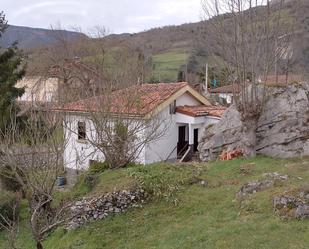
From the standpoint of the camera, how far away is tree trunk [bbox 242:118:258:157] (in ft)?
47.9

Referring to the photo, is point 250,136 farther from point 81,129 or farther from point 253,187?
point 81,129

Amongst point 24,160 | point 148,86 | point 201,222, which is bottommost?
point 201,222

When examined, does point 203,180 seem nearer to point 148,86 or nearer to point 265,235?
point 265,235

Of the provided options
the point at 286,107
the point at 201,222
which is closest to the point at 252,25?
the point at 286,107

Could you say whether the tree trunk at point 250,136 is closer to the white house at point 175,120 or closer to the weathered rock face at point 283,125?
the weathered rock face at point 283,125

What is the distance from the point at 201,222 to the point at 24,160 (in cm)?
418

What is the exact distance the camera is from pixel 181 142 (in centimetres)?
2317

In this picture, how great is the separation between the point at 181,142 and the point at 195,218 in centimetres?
1358

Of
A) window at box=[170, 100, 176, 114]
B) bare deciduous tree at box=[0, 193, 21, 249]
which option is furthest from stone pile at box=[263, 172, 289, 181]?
window at box=[170, 100, 176, 114]

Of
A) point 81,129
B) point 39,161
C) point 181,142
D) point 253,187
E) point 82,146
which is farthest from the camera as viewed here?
point 181,142

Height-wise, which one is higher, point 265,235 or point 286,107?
point 286,107

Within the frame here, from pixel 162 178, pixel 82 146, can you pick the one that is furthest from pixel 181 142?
pixel 162 178

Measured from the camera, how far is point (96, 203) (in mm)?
10586

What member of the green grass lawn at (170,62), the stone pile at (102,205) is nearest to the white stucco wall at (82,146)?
the stone pile at (102,205)
